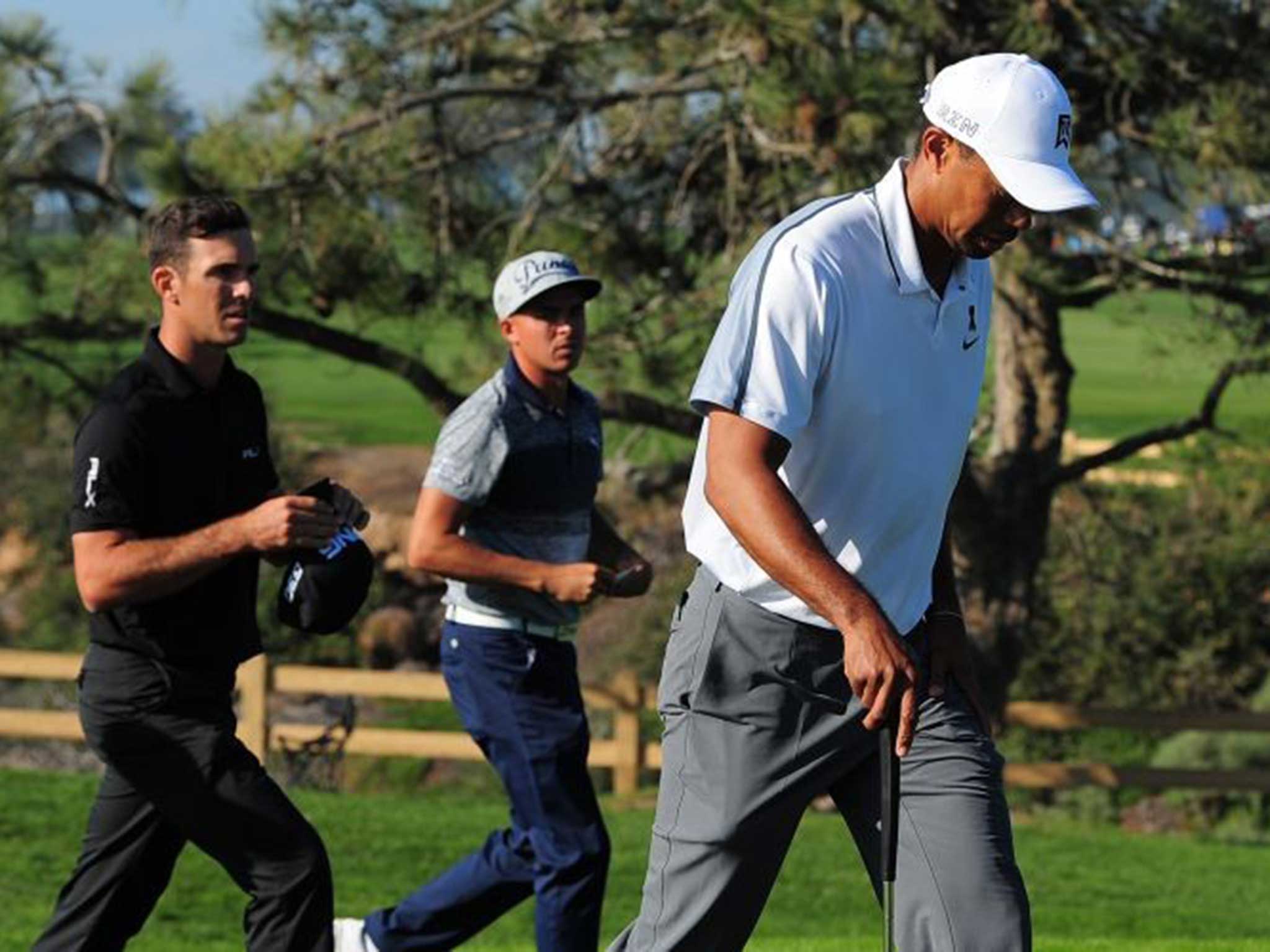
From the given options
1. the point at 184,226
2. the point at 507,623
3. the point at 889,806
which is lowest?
the point at 889,806

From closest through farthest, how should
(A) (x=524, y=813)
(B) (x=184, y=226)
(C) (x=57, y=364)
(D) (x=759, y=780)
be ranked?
1. (D) (x=759, y=780)
2. (B) (x=184, y=226)
3. (A) (x=524, y=813)
4. (C) (x=57, y=364)

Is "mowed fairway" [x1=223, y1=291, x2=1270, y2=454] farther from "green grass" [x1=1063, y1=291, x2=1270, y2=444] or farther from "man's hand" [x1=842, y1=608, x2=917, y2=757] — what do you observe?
"man's hand" [x1=842, y1=608, x2=917, y2=757]

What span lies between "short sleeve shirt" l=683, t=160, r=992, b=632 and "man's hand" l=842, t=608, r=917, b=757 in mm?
245

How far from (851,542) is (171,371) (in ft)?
5.32

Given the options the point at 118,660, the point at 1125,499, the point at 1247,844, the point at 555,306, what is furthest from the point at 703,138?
the point at 1125,499

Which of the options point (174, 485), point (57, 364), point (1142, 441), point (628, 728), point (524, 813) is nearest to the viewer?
point (174, 485)

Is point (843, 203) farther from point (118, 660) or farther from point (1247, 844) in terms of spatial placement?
point (1247, 844)

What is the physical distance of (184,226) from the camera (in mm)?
5387

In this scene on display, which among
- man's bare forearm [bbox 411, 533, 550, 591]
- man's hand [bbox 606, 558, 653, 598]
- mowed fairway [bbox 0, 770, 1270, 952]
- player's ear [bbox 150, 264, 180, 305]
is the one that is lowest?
mowed fairway [bbox 0, 770, 1270, 952]

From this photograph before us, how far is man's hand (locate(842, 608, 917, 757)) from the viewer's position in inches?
159

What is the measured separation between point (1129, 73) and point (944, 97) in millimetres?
8713

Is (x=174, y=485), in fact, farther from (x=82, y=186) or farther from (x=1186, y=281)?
(x=1186, y=281)

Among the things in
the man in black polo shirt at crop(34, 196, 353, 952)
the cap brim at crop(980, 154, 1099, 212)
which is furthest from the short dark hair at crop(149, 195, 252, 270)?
the cap brim at crop(980, 154, 1099, 212)

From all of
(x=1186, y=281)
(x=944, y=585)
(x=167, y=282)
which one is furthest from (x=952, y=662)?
(x=1186, y=281)
